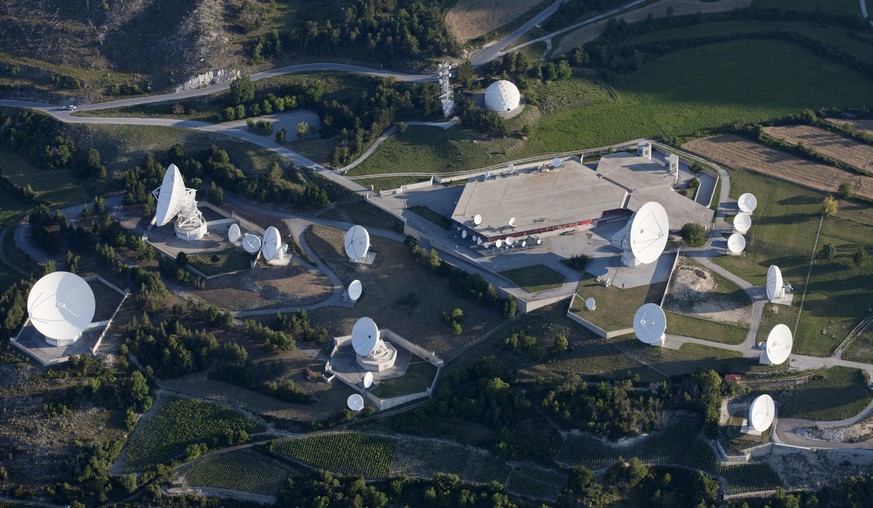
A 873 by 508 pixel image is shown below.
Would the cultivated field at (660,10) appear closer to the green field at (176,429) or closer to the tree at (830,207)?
the tree at (830,207)

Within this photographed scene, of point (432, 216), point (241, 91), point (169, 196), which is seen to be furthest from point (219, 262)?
point (241, 91)

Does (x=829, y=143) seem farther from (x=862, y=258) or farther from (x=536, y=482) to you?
(x=536, y=482)

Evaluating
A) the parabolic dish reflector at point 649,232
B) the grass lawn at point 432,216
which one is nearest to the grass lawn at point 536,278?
the parabolic dish reflector at point 649,232

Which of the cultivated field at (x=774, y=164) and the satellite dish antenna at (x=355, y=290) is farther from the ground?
the cultivated field at (x=774, y=164)

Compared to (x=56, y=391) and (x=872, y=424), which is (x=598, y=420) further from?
(x=56, y=391)

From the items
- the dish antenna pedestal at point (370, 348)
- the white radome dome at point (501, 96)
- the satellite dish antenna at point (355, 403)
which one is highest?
the white radome dome at point (501, 96)

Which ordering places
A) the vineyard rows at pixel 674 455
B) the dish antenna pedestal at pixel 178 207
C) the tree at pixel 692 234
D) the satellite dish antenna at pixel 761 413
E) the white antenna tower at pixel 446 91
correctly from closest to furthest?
the vineyard rows at pixel 674 455 < the satellite dish antenna at pixel 761 413 < the tree at pixel 692 234 < the dish antenna pedestal at pixel 178 207 < the white antenna tower at pixel 446 91

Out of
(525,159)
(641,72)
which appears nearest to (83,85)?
(525,159)
